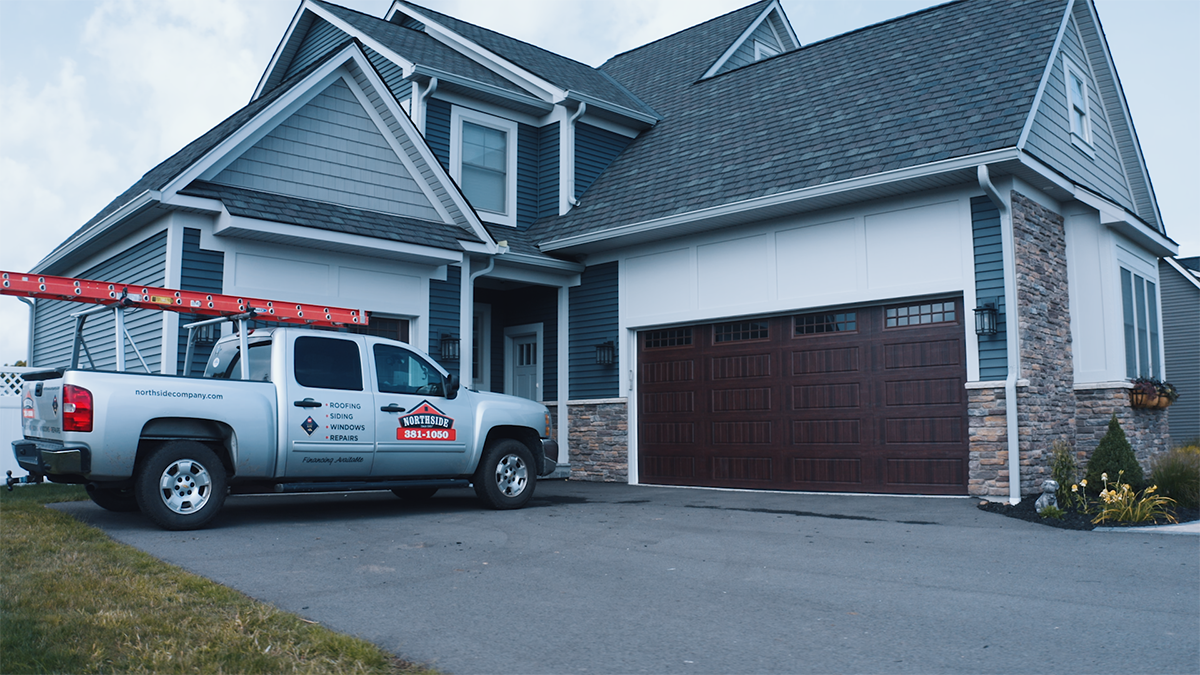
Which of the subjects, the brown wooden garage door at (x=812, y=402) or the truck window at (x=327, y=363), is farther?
the brown wooden garage door at (x=812, y=402)

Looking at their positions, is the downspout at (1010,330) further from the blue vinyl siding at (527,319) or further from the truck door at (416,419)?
the blue vinyl siding at (527,319)

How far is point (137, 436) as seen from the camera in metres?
7.74

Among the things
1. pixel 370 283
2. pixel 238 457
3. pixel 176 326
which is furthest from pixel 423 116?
pixel 238 457

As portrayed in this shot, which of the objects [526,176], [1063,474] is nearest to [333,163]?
[526,176]

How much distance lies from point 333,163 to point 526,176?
437 cm

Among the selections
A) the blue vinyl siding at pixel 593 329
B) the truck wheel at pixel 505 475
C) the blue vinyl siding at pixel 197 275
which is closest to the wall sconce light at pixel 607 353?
the blue vinyl siding at pixel 593 329

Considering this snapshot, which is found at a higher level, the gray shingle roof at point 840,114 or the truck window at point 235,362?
the gray shingle roof at point 840,114

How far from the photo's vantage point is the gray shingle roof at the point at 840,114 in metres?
11.8

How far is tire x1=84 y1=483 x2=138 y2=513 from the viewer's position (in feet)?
29.6

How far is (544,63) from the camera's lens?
18016 millimetres

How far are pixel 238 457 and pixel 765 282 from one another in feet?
25.3

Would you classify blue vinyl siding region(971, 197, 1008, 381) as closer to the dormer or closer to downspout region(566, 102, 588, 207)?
downspout region(566, 102, 588, 207)

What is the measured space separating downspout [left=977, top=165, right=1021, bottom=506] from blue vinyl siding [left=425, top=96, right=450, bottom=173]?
8.48 metres

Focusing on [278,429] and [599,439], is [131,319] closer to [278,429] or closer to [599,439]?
[278,429]
